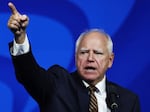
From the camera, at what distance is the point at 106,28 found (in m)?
2.04

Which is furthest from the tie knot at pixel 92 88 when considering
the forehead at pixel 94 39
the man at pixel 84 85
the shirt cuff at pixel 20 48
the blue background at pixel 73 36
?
the blue background at pixel 73 36

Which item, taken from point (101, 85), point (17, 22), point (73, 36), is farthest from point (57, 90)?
point (73, 36)

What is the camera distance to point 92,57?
153 centimetres

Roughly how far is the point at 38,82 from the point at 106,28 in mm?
740

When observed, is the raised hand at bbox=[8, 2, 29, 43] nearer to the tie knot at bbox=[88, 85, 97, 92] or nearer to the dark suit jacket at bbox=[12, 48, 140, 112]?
the dark suit jacket at bbox=[12, 48, 140, 112]

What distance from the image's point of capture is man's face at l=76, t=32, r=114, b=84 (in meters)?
1.53

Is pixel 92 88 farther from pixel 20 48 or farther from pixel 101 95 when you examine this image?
pixel 20 48

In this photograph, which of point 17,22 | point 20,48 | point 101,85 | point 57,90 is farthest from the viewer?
point 101,85

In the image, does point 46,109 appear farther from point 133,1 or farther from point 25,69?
point 133,1

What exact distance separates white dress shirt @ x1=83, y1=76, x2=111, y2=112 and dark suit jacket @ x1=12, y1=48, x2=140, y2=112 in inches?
0.6

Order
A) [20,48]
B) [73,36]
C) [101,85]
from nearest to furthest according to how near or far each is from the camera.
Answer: [20,48]
[101,85]
[73,36]

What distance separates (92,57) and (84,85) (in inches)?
4.3

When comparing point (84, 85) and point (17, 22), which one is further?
point (84, 85)

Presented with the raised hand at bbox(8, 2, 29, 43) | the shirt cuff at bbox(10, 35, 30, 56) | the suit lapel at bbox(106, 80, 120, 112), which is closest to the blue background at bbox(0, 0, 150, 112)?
the suit lapel at bbox(106, 80, 120, 112)
